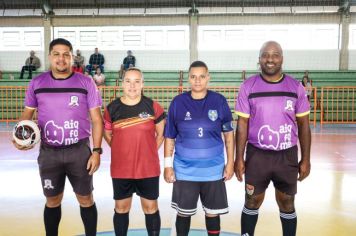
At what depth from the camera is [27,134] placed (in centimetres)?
329

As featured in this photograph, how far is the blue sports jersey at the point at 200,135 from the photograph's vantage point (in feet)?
10.9

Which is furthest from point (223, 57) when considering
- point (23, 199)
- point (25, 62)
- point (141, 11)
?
point (23, 199)

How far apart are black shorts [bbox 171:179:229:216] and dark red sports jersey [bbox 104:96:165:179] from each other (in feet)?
1.05

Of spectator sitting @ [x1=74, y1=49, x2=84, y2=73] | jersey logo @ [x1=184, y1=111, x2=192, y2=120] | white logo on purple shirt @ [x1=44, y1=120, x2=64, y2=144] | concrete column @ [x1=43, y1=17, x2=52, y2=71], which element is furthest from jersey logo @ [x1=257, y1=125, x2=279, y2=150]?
concrete column @ [x1=43, y1=17, x2=52, y2=71]

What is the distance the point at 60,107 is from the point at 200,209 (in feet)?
8.05

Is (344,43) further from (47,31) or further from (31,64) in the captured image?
(31,64)

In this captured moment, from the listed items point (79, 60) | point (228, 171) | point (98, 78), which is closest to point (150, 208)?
point (228, 171)

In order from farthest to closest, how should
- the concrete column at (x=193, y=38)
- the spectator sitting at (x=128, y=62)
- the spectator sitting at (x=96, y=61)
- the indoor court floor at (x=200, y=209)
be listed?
the concrete column at (x=193, y=38) < the spectator sitting at (x=128, y=62) < the spectator sitting at (x=96, y=61) < the indoor court floor at (x=200, y=209)

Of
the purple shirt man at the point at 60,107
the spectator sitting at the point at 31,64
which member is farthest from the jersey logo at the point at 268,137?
the spectator sitting at the point at 31,64

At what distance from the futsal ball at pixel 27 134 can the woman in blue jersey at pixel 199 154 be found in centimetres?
118

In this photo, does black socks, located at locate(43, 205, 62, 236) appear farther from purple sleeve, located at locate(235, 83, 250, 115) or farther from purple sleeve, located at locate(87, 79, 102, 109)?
purple sleeve, located at locate(235, 83, 250, 115)

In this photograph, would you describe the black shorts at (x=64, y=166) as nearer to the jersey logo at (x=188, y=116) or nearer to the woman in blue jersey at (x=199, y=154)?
the woman in blue jersey at (x=199, y=154)

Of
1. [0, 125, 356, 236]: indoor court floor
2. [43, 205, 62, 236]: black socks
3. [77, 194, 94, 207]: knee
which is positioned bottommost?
[0, 125, 356, 236]: indoor court floor

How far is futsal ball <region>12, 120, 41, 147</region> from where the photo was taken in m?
3.28
